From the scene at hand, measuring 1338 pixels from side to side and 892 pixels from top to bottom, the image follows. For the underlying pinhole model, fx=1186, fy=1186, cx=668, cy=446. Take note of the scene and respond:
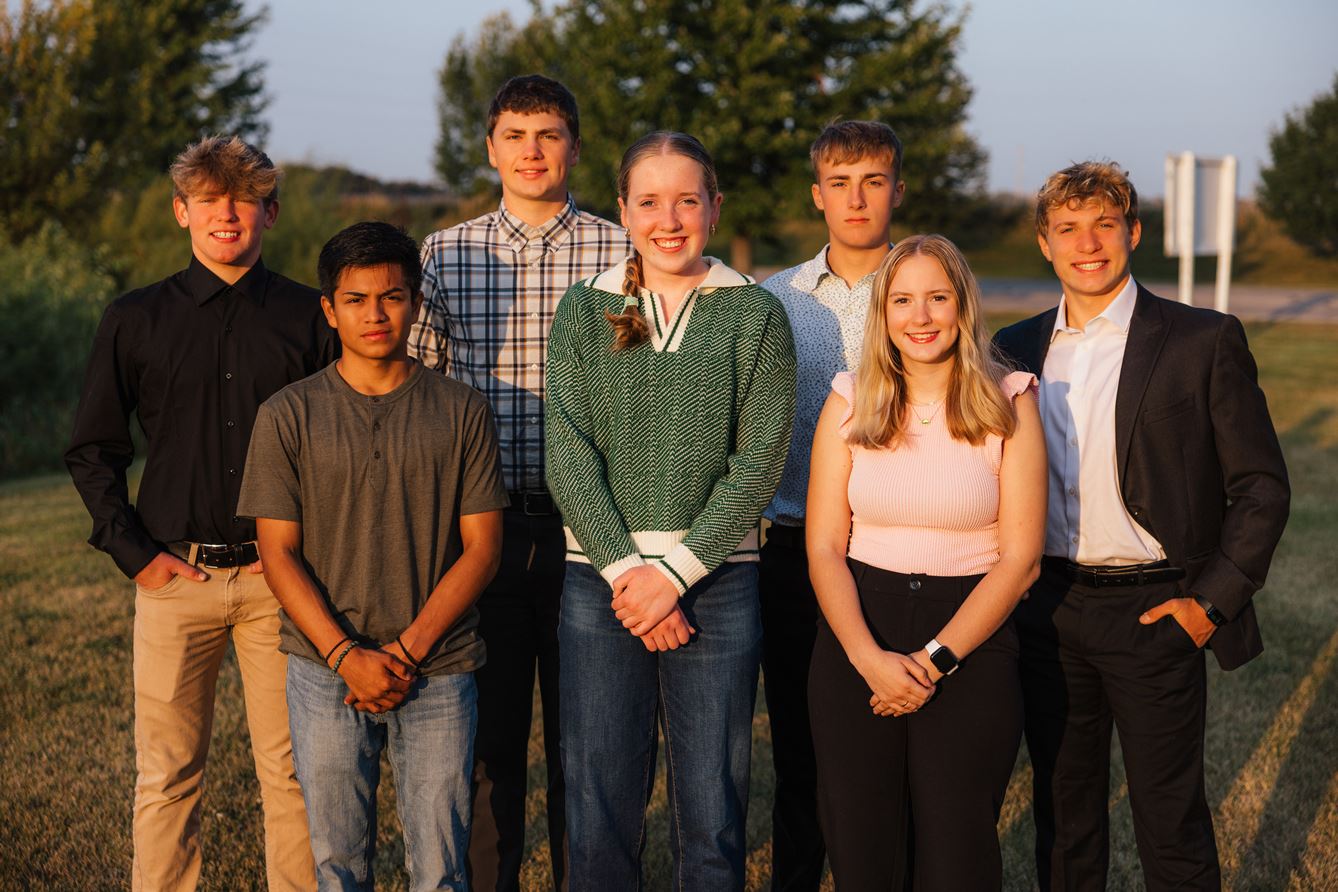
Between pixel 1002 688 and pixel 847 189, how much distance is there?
1.57 meters

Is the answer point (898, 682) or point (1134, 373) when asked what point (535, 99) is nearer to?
point (1134, 373)

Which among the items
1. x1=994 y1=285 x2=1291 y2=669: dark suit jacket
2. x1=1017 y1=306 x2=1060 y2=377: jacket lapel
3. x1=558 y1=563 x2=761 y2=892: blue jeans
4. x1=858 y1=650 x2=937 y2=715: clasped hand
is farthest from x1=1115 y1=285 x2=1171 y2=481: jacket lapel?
x1=558 y1=563 x2=761 y2=892: blue jeans

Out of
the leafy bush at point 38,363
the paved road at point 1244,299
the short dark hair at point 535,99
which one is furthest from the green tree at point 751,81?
the short dark hair at point 535,99

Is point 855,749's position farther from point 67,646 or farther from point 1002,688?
point 67,646

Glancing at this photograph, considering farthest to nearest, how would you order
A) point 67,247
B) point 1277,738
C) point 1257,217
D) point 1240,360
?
point 1257,217, point 67,247, point 1277,738, point 1240,360

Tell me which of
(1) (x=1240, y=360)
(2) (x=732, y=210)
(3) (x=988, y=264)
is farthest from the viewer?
(3) (x=988, y=264)

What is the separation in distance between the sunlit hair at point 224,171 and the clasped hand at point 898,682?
7.36 ft

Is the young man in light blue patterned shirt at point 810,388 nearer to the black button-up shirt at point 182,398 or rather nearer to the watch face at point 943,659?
the watch face at point 943,659

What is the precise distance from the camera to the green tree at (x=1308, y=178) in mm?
43406

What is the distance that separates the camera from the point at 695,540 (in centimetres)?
293

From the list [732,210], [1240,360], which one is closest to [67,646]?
[1240,360]

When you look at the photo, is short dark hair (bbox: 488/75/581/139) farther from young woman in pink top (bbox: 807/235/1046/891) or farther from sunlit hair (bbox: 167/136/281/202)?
young woman in pink top (bbox: 807/235/1046/891)

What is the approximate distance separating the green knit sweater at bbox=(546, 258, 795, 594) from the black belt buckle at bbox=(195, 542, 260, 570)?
3.35 ft

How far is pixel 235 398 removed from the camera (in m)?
3.46
